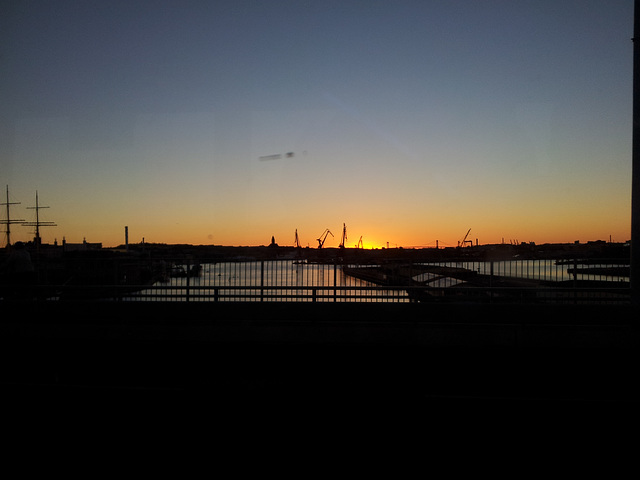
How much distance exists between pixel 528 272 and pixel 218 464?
11.3 m

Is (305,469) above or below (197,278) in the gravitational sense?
below

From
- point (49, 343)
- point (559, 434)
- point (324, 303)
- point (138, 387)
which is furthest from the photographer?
point (324, 303)

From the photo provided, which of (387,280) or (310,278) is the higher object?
(310,278)

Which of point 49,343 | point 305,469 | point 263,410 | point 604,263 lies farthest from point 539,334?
point 49,343

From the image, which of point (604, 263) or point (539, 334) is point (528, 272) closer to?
point (604, 263)

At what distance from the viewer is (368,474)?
14.9 feet

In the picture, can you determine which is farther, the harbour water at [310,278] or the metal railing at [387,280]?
the harbour water at [310,278]

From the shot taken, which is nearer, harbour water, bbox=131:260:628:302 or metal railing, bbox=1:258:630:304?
metal railing, bbox=1:258:630:304

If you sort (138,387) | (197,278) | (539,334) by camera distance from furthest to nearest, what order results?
(197,278)
(539,334)
(138,387)

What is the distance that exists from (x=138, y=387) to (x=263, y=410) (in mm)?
2207

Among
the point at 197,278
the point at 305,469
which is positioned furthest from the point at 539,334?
the point at 197,278

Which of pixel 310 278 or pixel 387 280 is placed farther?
pixel 387 280

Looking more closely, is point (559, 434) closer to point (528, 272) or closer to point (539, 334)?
point (539, 334)

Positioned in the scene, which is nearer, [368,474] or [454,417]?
[368,474]
